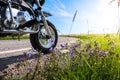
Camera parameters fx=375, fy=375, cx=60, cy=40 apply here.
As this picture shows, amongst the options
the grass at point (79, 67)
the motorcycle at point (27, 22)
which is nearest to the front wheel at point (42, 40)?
the motorcycle at point (27, 22)

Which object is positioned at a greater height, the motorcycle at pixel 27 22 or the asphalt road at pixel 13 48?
the motorcycle at pixel 27 22

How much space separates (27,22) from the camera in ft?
24.8

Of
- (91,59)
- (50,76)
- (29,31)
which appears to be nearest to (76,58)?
(91,59)

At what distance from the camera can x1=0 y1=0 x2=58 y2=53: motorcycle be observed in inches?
268

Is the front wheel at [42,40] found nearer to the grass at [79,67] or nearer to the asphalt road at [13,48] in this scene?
the asphalt road at [13,48]

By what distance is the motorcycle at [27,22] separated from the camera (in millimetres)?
6812

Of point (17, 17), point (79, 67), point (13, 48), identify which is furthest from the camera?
point (13, 48)

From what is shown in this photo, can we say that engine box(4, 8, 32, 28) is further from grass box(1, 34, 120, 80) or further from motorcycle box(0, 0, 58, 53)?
grass box(1, 34, 120, 80)

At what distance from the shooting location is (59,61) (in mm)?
4734

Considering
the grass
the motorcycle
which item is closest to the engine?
the motorcycle

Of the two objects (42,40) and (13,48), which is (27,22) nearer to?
(42,40)

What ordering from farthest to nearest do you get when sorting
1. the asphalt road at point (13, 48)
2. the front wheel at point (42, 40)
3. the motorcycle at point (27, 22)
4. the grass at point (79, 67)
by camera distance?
the front wheel at point (42, 40)
the asphalt road at point (13, 48)
the motorcycle at point (27, 22)
the grass at point (79, 67)

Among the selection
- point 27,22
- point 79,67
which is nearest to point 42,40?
point 27,22

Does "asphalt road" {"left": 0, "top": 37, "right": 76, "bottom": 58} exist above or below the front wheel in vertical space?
below
